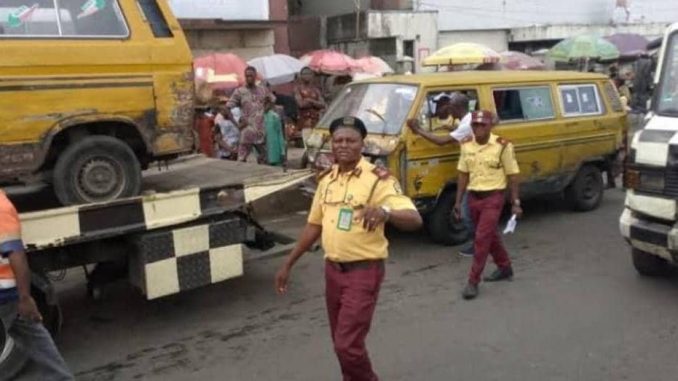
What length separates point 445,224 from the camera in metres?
7.45

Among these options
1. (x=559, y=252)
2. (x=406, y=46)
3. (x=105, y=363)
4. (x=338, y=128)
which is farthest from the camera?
(x=406, y=46)

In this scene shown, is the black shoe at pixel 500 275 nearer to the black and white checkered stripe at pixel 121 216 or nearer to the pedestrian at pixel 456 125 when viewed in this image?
the pedestrian at pixel 456 125

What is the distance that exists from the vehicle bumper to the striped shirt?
4326 mm

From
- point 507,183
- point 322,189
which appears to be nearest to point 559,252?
point 507,183

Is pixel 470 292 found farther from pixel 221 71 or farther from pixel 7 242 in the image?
pixel 221 71

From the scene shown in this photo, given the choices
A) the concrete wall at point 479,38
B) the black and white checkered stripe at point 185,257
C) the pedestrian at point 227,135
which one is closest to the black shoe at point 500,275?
the black and white checkered stripe at point 185,257

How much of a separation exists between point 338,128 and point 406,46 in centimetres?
1612

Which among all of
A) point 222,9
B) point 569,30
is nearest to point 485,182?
point 222,9

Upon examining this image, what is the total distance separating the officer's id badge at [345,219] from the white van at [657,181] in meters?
2.90

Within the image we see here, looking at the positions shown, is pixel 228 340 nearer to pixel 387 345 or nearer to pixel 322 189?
pixel 387 345

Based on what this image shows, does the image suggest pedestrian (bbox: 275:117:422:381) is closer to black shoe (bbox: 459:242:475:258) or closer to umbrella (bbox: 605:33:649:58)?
black shoe (bbox: 459:242:475:258)

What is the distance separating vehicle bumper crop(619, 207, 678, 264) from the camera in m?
5.32

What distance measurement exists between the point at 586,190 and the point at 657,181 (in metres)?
3.63

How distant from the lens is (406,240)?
781 cm
